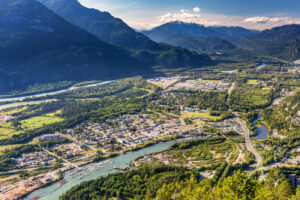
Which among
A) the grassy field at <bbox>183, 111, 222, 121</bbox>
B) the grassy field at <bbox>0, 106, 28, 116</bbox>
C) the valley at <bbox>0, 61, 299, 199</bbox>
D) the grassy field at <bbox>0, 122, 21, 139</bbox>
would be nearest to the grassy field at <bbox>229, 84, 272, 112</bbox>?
the valley at <bbox>0, 61, 299, 199</bbox>

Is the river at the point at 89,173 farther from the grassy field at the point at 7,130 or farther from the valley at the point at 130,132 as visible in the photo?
the grassy field at the point at 7,130

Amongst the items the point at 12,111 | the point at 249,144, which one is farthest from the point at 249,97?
A: the point at 12,111

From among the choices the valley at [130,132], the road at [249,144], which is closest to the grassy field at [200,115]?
the valley at [130,132]

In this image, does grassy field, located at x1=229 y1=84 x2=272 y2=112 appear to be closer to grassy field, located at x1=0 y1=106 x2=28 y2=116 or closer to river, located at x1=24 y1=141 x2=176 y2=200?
river, located at x1=24 y1=141 x2=176 y2=200

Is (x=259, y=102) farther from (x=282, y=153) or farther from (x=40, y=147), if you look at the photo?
(x=40, y=147)

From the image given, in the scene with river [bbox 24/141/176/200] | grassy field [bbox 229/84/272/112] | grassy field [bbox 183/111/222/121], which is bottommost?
river [bbox 24/141/176/200]

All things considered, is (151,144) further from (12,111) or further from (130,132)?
(12,111)
